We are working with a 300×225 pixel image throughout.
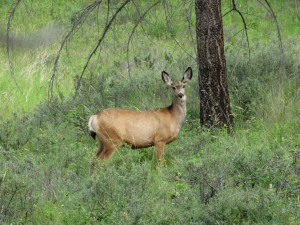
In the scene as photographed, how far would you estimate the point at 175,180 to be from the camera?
29.2 feet

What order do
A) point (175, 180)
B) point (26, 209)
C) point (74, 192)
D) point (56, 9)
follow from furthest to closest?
point (56, 9) < point (175, 180) < point (74, 192) < point (26, 209)

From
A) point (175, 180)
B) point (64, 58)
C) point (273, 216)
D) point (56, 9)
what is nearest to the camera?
point (273, 216)

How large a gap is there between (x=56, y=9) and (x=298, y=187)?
1910 cm

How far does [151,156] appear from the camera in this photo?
34.8 feet

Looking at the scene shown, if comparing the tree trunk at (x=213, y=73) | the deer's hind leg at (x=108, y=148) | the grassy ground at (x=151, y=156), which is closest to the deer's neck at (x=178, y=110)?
the grassy ground at (x=151, y=156)

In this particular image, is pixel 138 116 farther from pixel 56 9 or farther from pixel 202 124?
pixel 56 9

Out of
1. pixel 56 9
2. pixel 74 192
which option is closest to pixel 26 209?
pixel 74 192

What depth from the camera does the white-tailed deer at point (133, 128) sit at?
10.1m

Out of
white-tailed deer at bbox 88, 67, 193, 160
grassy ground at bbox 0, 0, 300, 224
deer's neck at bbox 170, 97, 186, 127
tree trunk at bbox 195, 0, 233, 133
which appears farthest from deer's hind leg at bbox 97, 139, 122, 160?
Answer: tree trunk at bbox 195, 0, 233, 133

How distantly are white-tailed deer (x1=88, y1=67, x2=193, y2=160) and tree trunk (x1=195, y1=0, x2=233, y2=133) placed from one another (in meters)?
0.66

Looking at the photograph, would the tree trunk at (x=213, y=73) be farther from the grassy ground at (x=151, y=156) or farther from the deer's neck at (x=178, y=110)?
the deer's neck at (x=178, y=110)

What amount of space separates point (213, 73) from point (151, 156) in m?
1.41

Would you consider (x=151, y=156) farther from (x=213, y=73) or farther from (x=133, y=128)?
(x=213, y=73)

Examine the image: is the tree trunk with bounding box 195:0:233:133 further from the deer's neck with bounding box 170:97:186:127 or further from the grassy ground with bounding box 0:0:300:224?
the deer's neck with bounding box 170:97:186:127
